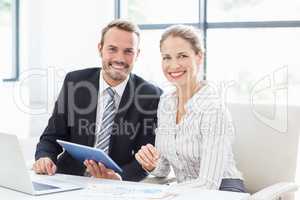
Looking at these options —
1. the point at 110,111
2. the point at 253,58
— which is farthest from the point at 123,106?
the point at 253,58

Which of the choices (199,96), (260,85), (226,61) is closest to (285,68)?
(260,85)

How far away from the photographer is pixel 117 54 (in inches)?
98.9

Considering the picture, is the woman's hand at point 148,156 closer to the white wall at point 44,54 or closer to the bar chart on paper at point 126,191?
the bar chart on paper at point 126,191

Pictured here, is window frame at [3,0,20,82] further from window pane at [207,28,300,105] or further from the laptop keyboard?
the laptop keyboard

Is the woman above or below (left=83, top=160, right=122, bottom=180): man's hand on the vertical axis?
above

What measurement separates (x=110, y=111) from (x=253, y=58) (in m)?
2.30

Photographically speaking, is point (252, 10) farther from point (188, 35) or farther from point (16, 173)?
point (16, 173)

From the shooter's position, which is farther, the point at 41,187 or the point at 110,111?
the point at 110,111

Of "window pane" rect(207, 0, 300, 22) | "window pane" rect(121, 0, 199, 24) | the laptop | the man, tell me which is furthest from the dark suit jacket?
"window pane" rect(121, 0, 199, 24)

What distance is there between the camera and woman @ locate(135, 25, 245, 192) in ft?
6.59

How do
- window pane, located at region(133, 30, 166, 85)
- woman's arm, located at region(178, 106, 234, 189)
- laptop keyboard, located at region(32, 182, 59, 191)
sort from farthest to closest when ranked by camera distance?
window pane, located at region(133, 30, 166, 85) < woman's arm, located at region(178, 106, 234, 189) < laptop keyboard, located at region(32, 182, 59, 191)

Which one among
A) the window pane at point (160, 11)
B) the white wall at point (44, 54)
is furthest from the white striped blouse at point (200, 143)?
the window pane at point (160, 11)

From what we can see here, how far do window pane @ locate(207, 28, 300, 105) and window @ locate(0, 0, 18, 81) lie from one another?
1804 millimetres

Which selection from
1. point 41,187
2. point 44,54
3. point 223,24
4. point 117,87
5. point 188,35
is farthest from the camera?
point 44,54
